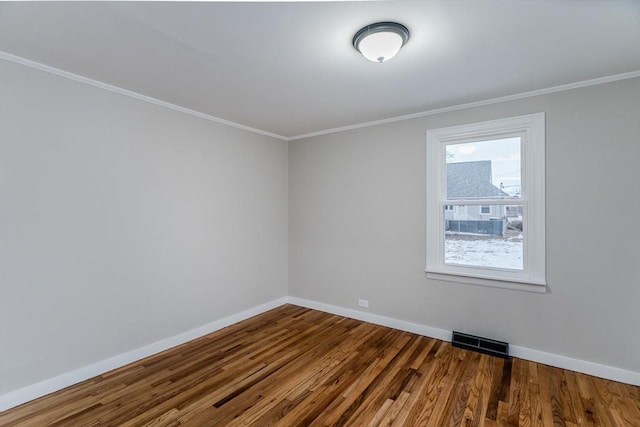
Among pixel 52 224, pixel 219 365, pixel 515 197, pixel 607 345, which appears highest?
pixel 515 197

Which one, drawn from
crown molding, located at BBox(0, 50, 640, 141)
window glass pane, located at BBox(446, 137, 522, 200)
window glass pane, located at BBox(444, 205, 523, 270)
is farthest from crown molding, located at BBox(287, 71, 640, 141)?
window glass pane, located at BBox(444, 205, 523, 270)

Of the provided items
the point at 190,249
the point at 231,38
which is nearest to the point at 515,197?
the point at 231,38

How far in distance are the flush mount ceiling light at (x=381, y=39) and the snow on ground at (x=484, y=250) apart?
221cm

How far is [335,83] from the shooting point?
2.66m

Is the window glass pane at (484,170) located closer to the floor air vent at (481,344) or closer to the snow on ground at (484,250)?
the snow on ground at (484,250)

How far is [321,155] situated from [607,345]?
3.60m

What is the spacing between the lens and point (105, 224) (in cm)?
269

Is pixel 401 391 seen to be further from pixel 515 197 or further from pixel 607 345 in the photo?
pixel 515 197

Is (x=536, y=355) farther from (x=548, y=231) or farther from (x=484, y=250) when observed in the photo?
(x=548, y=231)

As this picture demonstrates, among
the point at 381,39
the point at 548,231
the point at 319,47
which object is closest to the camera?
the point at 381,39

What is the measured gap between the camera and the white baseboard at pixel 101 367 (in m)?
2.21

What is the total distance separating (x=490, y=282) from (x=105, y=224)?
3.75m

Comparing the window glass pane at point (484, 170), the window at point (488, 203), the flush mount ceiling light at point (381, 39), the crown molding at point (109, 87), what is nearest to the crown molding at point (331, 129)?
the crown molding at point (109, 87)

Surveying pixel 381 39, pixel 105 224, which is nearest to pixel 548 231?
pixel 381 39
